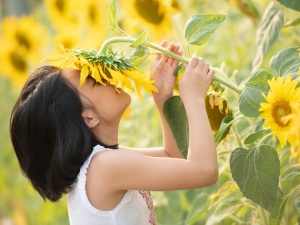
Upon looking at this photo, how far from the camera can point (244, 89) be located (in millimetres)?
1269

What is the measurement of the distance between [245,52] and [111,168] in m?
0.99

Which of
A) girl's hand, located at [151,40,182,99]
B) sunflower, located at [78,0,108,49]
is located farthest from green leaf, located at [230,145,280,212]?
sunflower, located at [78,0,108,49]

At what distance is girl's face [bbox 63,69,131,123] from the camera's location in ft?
4.55

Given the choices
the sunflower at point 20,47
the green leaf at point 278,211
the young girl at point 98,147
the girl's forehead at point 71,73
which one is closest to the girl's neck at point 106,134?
the young girl at point 98,147

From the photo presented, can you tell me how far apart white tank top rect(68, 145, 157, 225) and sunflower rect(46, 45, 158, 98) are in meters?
0.15

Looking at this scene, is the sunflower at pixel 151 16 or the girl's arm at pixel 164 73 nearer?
the girl's arm at pixel 164 73

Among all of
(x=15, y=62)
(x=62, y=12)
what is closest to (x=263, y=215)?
(x=62, y=12)

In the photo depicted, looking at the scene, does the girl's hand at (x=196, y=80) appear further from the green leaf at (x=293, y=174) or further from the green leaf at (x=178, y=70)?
the green leaf at (x=293, y=174)

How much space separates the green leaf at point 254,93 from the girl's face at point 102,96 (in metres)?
→ 0.24

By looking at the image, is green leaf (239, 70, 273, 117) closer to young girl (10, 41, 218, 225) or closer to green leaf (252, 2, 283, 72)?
young girl (10, 41, 218, 225)

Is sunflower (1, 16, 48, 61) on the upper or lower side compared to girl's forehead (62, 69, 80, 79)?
lower

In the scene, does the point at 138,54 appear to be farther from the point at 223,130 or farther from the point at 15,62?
the point at 15,62

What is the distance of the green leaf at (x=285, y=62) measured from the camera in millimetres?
1310

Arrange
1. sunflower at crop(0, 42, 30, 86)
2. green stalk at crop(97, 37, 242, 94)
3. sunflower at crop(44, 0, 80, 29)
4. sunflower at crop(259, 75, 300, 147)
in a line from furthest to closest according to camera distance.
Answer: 1. sunflower at crop(0, 42, 30, 86)
2. sunflower at crop(44, 0, 80, 29)
3. green stalk at crop(97, 37, 242, 94)
4. sunflower at crop(259, 75, 300, 147)
